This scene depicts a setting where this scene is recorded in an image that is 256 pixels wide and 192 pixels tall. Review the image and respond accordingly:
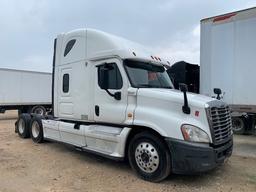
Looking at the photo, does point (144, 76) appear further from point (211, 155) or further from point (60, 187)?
point (60, 187)

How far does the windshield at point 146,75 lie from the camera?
Result: 6734mm

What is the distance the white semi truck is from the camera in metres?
5.70

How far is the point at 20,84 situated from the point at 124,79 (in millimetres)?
16336

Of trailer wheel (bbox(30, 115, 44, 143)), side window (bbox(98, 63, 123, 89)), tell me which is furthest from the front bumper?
trailer wheel (bbox(30, 115, 44, 143))

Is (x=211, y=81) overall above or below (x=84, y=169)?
above

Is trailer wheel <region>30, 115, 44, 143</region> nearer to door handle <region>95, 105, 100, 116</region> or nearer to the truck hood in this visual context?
door handle <region>95, 105, 100, 116</region>

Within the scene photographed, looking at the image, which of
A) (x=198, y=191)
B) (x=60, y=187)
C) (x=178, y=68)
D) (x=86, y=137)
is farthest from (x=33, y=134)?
(x=178, y=68)

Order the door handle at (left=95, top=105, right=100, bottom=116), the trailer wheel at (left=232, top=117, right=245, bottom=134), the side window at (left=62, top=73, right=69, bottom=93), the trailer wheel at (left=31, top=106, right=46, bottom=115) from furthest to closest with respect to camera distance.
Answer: the trailer wheel at (left=31, top=106, right=46, bottom=115) → the trailer wheel at (left=232, top=117, right=245, bottom=134) → the side window at (left=62, top=73, right=69, bottom=93) → the door handle at (left=95, top=105, right=100, bottom=116)

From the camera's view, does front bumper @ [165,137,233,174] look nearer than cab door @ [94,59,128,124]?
Yes

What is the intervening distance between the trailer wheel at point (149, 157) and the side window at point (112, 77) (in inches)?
48.1

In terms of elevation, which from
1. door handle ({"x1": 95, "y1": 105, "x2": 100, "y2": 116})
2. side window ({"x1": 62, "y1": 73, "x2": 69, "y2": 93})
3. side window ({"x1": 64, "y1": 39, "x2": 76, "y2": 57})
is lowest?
door handle ({"x1": 95, "y1": 105, "x2": 100, "y2": 116})

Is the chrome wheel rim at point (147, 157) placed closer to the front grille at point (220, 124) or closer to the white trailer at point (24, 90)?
the front grille at point (220, 124)

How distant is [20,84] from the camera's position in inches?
838

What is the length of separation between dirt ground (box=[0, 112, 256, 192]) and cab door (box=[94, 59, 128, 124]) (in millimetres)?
1150
